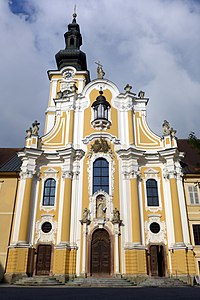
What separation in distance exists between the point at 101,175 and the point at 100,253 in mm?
6149

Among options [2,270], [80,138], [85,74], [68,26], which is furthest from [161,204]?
[68,26]

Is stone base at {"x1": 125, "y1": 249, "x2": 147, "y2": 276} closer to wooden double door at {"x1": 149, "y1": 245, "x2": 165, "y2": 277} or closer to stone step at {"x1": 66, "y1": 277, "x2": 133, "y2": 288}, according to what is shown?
wooden double door at {"x1": 149, "y1": 245, "x2": 165, "y2": 277}

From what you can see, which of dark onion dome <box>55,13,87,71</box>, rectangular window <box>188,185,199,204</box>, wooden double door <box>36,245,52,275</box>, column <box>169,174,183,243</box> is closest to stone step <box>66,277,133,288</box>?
wooden double door <box>36,245,52,275</box>

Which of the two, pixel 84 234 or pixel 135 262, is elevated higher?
pixel 84 234

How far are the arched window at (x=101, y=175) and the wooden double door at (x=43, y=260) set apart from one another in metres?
5.74

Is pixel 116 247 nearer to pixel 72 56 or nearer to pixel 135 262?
pixel 135 262

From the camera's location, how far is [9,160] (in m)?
26.1

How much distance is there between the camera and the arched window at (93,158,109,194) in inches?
901

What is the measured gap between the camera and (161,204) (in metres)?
22.2

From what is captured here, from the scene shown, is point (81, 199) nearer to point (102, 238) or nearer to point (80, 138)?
point (102, 238)

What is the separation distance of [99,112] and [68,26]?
2372 centimetres

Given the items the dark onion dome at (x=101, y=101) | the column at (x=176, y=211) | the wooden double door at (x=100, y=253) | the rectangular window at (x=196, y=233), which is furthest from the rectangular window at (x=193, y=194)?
the dark onion dome at (x=101, y=101)

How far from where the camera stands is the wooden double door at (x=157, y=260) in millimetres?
20203

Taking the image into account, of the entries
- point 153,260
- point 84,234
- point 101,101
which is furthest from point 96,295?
point 101,101
